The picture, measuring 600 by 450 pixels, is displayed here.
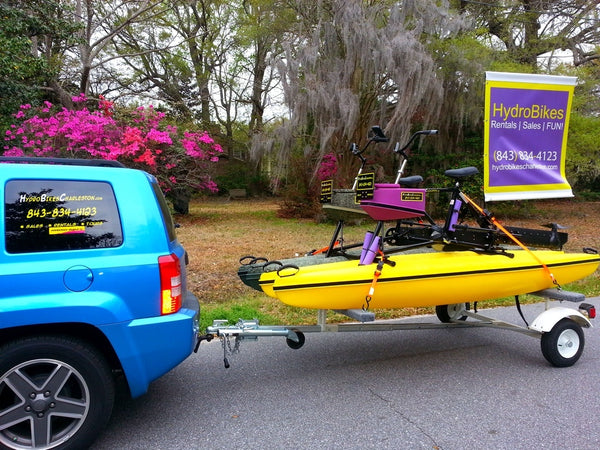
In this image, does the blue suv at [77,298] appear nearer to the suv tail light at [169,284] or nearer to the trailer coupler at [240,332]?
the suv tail light at [169,284]

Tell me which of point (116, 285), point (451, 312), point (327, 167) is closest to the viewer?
point (116, 285)

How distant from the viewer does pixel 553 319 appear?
173 inches

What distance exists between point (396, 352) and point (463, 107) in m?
12.7

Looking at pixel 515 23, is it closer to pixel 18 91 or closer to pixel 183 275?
pixel 18 91

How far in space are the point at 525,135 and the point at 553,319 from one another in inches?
79.2

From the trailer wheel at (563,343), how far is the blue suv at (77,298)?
3386mm

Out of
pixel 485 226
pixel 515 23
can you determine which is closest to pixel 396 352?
pixel 485 226

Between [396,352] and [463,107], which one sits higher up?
[463,107]

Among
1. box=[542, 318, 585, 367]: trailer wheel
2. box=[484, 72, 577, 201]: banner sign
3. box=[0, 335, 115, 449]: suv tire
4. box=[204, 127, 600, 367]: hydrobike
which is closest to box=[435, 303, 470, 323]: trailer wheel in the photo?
box=[204, 127, 600, 367]: hydrobike

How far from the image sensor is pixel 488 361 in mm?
4539

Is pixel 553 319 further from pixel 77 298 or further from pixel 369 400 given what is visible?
pixel 77 298

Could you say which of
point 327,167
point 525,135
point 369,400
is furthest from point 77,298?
point 327,167

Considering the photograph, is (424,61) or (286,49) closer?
(424,61)

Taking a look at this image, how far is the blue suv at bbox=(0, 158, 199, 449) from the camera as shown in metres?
2.68
